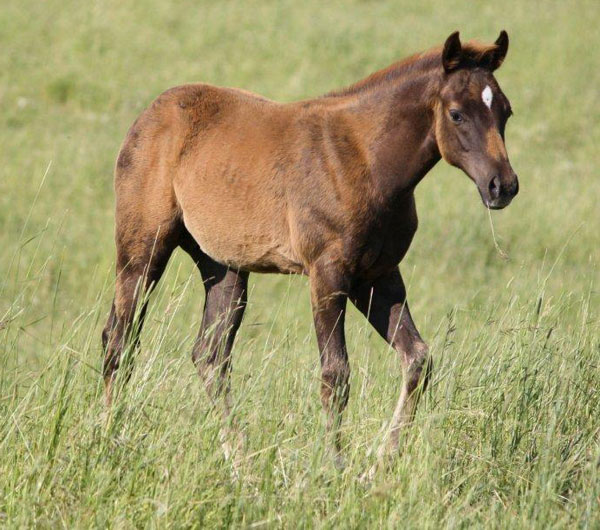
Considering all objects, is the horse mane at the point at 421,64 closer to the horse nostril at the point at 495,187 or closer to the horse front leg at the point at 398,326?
the horse nostril at the point at 495,187

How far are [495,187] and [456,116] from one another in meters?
0.40

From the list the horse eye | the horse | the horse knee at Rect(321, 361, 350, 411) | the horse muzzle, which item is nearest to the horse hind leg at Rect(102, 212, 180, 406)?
the horse

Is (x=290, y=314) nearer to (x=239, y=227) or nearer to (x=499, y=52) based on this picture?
(x=239, y=227)

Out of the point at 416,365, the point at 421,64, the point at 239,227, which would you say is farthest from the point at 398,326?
the point at 421,64

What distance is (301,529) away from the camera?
4.23 m

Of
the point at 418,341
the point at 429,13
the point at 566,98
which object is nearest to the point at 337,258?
the point at 418,341

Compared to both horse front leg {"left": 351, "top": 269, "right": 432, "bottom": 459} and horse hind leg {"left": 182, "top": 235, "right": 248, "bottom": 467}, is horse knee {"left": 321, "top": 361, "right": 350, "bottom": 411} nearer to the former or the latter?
horse front leg {"left": 351, "top": 269, "right": 432, "bottom": 459}

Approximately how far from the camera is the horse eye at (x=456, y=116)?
523cm

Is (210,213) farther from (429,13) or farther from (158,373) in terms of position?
(429,13)

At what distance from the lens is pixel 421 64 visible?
5.55 meters

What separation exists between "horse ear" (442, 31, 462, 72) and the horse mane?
0.12ft

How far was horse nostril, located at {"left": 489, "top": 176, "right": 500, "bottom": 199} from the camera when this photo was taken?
16.6ft

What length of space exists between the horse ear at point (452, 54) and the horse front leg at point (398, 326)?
1108 mm

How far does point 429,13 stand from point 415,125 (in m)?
17.3
